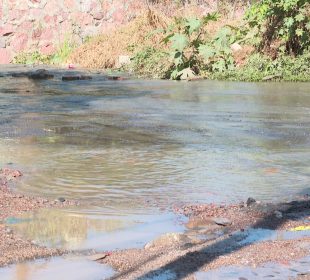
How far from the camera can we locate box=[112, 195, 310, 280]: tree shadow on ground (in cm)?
445

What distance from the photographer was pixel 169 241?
5.20m

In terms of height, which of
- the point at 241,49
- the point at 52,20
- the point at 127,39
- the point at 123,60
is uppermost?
the point at 52,20

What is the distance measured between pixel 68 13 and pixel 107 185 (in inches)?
1059

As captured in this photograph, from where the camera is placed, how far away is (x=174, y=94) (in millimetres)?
16922

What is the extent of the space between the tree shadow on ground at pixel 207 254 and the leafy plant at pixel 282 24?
54.2 feet

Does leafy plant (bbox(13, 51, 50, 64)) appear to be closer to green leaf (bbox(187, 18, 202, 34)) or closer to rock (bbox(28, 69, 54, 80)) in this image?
rock (bbox(28, 69, 54, 80))

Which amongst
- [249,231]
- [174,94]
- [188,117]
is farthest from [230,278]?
[174,94]

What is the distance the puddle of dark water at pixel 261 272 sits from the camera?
4.37m

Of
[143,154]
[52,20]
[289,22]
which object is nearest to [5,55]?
[52,20]

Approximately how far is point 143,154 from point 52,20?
25.7 meters

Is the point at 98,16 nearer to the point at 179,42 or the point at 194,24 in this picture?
the point at 194,24

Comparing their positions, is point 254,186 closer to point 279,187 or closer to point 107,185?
point 279,187

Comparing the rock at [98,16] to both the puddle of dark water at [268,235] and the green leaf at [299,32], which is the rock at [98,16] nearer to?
the green leaf at [299,32]

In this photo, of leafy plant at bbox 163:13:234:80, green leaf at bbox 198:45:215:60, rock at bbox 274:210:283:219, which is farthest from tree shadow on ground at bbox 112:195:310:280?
green leaf at bbox 198:45:215:60
